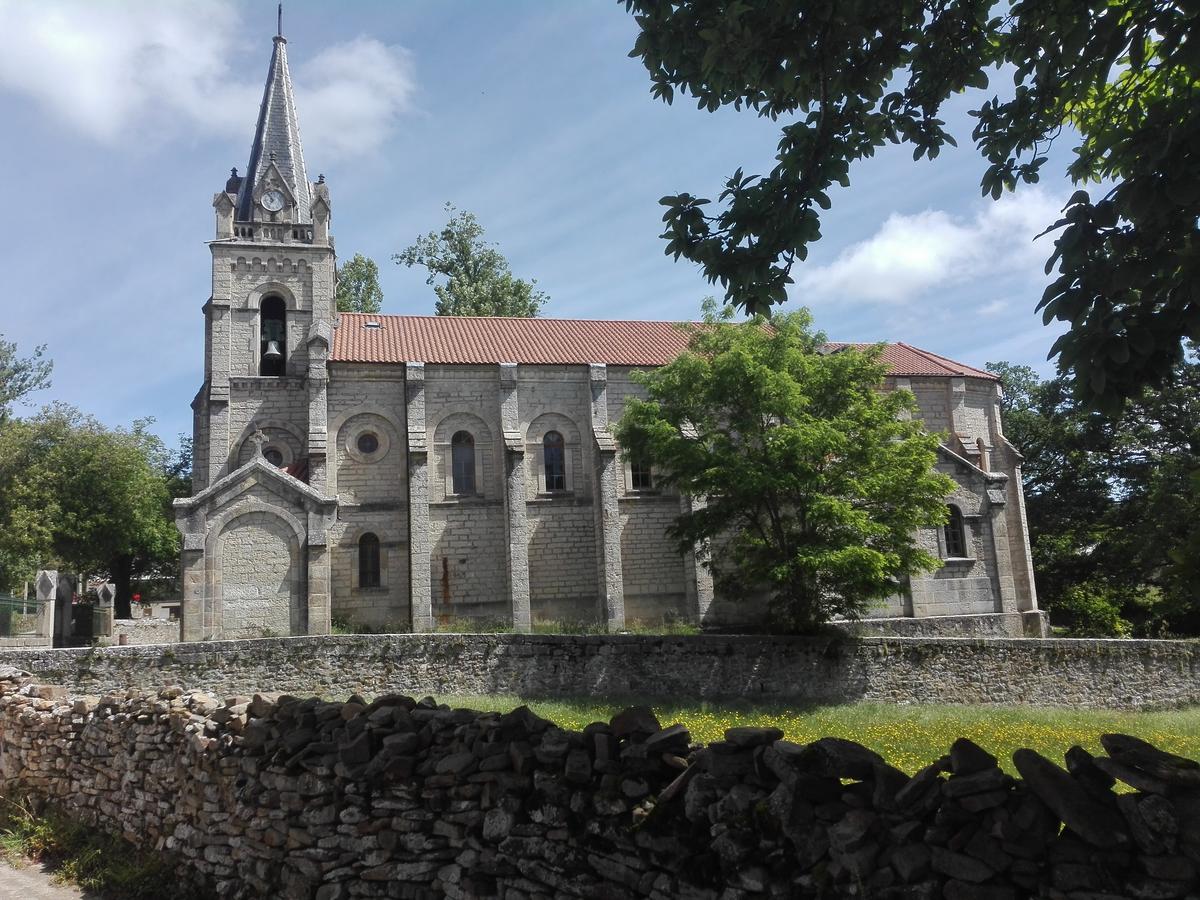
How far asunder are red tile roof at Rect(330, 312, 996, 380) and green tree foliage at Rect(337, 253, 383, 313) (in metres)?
15.8

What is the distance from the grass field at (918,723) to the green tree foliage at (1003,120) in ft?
29.1

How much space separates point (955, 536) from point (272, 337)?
27.0 metres

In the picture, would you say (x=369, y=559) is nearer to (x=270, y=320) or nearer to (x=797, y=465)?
(x=270, y=320)

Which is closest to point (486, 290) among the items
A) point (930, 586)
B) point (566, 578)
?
point (566, 578)

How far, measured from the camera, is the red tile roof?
102 ft

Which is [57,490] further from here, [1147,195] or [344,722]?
[1147,195]

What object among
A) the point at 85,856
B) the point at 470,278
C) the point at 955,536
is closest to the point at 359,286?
the point at 470,278

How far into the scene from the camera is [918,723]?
17.6 metres

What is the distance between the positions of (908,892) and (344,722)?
15.6ft

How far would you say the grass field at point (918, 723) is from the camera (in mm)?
14547

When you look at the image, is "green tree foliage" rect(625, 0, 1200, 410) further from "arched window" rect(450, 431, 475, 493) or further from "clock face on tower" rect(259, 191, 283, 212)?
A: "clock face on tower" rect(259, 191, 283, 212)

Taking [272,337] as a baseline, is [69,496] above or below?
below

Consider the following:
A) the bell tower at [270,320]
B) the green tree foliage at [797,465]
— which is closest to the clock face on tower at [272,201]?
the bell tower at [270,320]

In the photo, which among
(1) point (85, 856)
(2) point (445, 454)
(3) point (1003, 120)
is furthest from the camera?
(2) point (445, 454)
